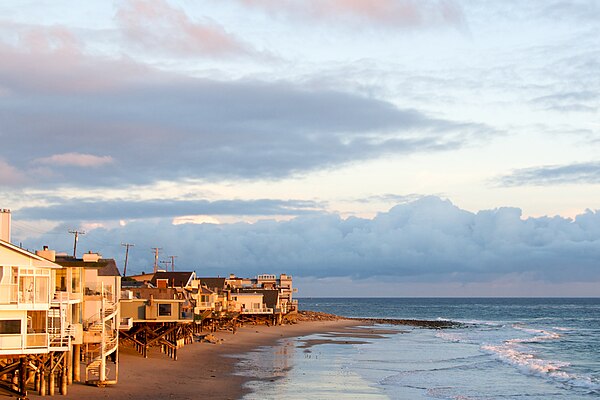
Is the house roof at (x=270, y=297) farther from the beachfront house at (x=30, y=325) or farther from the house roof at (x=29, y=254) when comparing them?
the house roof at (x=29, y=254)

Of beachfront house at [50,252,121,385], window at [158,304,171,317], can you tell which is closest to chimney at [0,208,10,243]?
beachfront house at [50,252,121,385]

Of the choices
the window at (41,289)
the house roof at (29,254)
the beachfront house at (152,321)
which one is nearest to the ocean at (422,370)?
the beachfront house at (152,321)

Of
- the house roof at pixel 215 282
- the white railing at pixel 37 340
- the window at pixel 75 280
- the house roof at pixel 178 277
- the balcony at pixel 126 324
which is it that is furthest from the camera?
the house roof at pixel 215 282

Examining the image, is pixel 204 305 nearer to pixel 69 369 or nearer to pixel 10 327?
pixel 69 369

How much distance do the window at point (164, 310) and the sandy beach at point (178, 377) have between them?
3060 millimetres

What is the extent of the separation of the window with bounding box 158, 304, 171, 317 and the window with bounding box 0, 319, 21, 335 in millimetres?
25215

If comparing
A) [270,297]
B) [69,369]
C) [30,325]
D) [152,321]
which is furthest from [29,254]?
[270,297]

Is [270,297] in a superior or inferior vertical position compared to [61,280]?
inferior

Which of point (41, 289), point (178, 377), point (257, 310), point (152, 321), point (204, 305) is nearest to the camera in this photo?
point (41, 289)

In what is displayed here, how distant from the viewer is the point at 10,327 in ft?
121

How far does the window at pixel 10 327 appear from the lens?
3688 centimetres

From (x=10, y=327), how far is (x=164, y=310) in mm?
25844

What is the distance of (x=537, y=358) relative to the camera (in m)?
77.4

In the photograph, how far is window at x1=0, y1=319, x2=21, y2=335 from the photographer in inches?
1452
